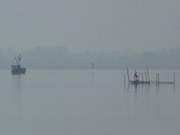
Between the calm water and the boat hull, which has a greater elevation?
the calm water

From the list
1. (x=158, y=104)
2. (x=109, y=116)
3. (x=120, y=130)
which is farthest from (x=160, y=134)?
(x=158, y=104)

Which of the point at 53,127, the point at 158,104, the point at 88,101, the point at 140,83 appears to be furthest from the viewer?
the point at 140,83

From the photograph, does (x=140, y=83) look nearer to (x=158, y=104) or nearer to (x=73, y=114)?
(x=158, y=104)

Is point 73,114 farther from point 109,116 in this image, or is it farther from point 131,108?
point 131,108

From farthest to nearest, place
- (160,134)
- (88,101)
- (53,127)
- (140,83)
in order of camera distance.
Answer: (140,83), (88,101), (53,127), (160,134)

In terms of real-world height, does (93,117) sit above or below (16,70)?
above

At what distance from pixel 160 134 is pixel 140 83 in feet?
128

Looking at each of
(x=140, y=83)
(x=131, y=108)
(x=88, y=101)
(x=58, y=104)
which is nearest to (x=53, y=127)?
(x=131, y=108)

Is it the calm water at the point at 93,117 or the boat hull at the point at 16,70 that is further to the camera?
the boat hull at the point at 16,70

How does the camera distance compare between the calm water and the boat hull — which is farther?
the boat hull

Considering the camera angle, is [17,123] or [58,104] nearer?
[17,123]

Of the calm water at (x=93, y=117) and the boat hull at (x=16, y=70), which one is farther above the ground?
the calm water at (x=93, y=117)

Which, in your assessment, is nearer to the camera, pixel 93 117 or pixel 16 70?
pixel 93 117

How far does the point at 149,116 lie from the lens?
3400cm
